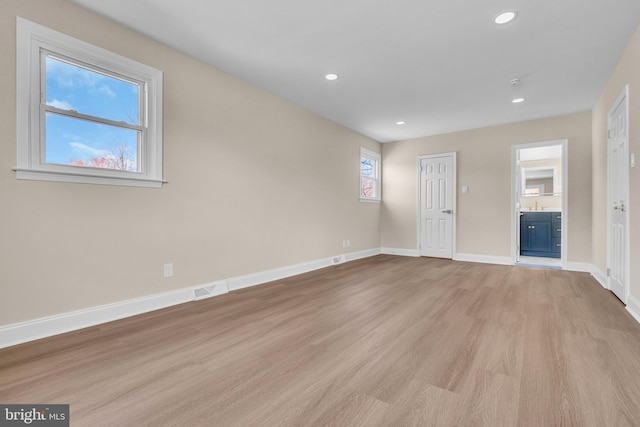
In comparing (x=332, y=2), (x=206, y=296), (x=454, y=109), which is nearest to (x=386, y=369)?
(x=206, y=296)

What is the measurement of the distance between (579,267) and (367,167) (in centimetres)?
398

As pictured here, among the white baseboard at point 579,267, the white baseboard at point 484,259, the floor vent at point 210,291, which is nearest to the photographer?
the floor vent at point 210,291

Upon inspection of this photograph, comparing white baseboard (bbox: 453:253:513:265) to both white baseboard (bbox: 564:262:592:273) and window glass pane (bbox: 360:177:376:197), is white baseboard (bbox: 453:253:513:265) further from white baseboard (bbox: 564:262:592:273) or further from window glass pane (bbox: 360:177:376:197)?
window glass pane (bbox: 360:177:376:197)

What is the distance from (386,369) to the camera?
1.75 meters

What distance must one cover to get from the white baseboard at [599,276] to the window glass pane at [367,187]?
3.79m

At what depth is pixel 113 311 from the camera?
2.52 meters

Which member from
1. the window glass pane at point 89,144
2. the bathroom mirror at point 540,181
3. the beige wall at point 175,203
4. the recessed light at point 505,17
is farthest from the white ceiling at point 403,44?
the bathroom mirror at point 540,181

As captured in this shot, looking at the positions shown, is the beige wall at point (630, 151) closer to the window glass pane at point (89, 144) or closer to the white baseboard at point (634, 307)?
the white baseboard at point (634, 307)

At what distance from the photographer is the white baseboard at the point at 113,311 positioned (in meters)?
2.07

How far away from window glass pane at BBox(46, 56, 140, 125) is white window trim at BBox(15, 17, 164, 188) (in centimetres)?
9

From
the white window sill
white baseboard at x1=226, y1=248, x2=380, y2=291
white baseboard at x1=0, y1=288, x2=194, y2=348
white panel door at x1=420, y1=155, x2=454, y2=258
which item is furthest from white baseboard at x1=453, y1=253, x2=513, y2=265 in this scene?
the white window sill

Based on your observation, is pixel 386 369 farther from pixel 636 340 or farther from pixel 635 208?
pixel 635 208

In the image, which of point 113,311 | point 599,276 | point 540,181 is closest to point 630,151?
point 599,276

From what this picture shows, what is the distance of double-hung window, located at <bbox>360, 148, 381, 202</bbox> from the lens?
20.4 ft
